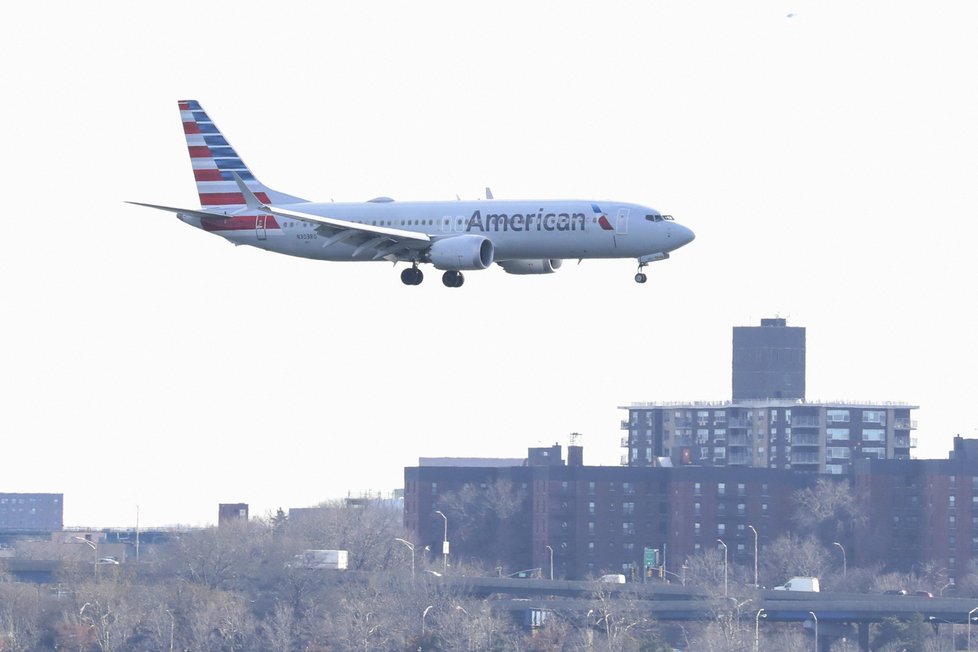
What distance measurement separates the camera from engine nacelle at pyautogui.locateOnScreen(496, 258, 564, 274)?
329 feet

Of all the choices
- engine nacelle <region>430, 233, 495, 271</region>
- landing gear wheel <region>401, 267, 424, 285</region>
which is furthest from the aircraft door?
landing gear wheel <region>401, 267, 424, 285</region>

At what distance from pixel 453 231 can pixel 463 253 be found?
133 inches

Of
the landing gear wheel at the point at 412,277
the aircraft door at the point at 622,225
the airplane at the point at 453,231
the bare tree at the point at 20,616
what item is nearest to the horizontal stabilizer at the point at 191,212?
the airplane at the point at 453,231

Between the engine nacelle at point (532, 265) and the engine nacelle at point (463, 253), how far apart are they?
2529 mm

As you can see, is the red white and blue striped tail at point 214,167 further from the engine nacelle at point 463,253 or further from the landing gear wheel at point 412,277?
the engine nacelle at point 463,253

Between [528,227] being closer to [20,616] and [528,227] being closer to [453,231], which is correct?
[453,231]

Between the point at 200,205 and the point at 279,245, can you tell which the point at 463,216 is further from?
the point at 200,205

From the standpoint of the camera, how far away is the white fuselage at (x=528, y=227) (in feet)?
316

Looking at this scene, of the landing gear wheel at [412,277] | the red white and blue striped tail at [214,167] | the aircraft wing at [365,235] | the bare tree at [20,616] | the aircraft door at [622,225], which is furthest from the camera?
the bare tree at [20,616]

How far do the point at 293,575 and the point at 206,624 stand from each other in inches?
811

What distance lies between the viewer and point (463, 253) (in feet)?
316

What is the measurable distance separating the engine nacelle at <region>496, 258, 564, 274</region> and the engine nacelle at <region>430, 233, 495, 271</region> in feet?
8.30

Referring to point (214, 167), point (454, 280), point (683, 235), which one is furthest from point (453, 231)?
point (214, 167)

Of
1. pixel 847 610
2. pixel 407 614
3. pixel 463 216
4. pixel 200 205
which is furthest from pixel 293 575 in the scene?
pixel 463 216
